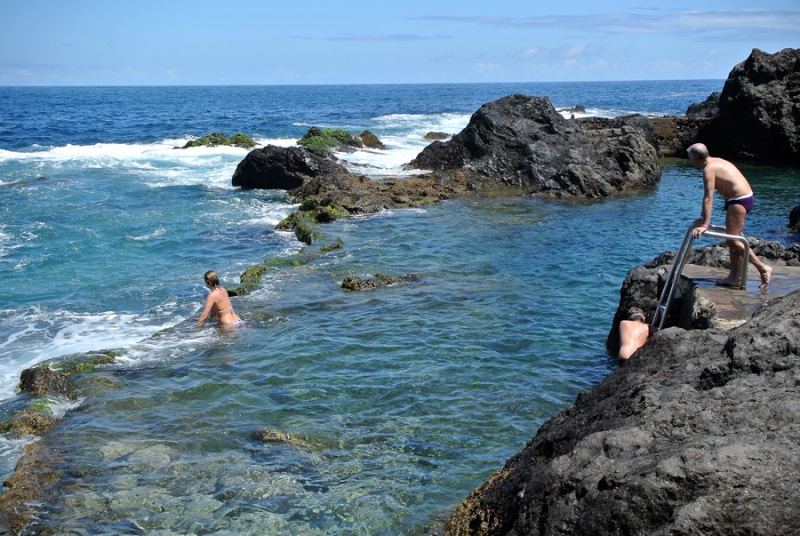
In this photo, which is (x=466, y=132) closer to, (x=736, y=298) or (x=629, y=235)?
(x=629, y=235)

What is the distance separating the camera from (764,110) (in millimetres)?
31562

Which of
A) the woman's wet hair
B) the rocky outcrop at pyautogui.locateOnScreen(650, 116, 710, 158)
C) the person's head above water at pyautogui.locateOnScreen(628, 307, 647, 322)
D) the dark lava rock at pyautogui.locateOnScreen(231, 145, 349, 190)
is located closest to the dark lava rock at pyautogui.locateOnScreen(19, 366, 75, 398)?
the woman's wet hair

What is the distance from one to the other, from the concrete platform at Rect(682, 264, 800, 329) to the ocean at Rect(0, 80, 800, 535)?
6.14ft

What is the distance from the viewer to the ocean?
6.88m

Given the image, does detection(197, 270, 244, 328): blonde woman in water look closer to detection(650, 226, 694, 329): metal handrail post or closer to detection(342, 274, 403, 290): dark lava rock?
detection(342, 274, 403, 290): dark lava rock

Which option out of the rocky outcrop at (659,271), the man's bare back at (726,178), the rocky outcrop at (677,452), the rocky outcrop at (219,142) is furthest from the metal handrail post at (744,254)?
the rocky outcrop at (219,142)

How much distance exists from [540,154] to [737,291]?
18752 mm

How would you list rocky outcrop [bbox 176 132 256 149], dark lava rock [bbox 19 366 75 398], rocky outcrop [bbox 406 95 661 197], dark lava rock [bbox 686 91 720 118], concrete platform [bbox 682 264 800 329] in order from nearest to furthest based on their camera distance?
concrete platform [bbox 682 264 800 329]
dark lava rock [bbox 19 366 75 398]
rocky outcrop [bbox 406 95 661 197]
rocky outcrop [bbox 176 132 256 149]
dark lava rock [bbox 686 91 720 118]

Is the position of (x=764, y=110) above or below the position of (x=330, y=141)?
above

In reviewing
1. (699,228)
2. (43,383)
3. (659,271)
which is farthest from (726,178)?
(43,383)

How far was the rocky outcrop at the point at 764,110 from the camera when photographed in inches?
1224

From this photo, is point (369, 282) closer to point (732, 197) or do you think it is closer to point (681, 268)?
point (681, 268)

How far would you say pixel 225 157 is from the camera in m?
34.7

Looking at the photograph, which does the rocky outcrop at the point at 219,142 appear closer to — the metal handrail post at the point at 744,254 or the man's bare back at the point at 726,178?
the man's bare back at the point at 726,178
